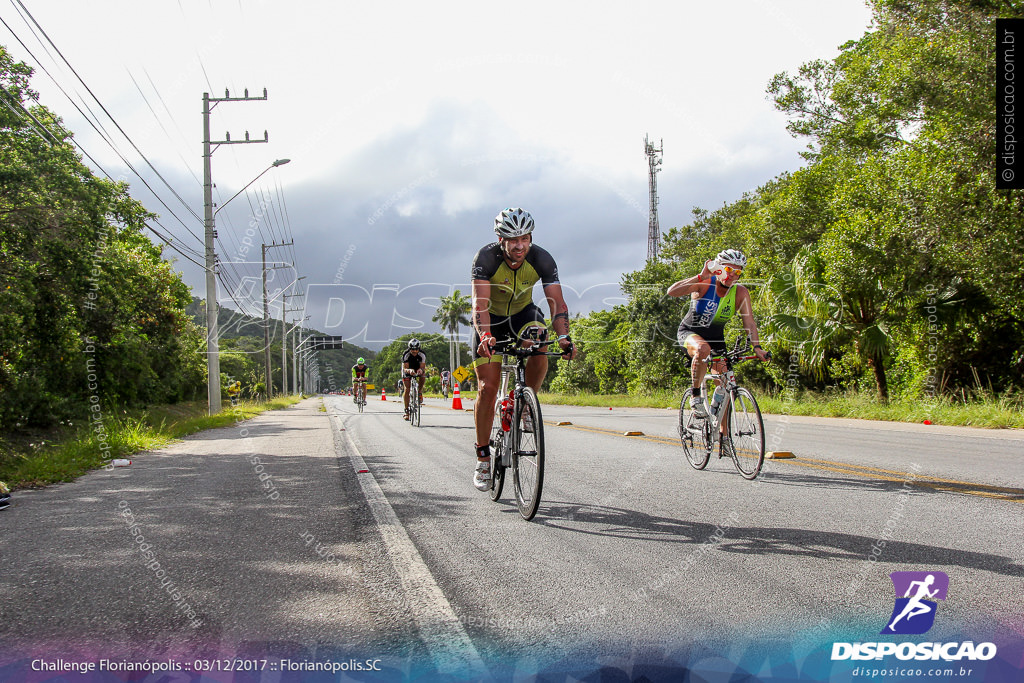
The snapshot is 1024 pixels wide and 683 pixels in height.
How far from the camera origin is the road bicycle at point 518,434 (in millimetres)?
4656

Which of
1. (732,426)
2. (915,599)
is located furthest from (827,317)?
(915,599)

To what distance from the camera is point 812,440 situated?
1005 cm

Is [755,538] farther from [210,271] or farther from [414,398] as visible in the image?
[210,271]

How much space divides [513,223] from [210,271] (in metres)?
20.8

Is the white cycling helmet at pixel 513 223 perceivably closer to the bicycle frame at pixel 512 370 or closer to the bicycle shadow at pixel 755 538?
the bicycle frame at pixel 512 370

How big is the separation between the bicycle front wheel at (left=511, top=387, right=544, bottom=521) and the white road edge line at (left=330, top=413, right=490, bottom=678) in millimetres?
880

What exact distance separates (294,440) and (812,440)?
8.85m

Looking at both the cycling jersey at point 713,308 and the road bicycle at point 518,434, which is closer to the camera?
the road bicycle at point 518,434

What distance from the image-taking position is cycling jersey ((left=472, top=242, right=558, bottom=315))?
5.12 m

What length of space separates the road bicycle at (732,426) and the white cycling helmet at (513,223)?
2550mm

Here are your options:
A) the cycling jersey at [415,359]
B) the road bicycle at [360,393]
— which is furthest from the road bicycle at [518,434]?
the road bicycle at [360,393]

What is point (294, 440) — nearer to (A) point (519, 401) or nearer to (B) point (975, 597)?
(A) point (519, 401)

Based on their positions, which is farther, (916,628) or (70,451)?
(70,451)

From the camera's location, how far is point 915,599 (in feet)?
9.62
